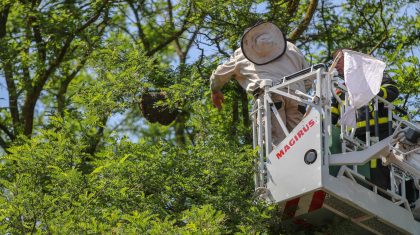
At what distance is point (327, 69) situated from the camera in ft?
52.4

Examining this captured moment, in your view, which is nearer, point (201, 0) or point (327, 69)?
point (327, 69)

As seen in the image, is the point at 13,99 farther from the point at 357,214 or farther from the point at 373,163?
the point at 357,214

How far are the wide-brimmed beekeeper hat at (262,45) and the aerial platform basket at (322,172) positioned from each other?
2.26ft

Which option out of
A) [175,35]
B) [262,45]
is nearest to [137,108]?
[175,35]

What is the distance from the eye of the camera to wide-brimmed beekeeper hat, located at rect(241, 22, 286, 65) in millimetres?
16812

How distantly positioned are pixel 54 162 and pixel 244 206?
2482 millimetres

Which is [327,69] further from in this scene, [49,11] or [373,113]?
[49,11]

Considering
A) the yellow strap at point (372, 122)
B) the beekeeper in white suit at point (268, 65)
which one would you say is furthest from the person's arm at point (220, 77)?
the yellow strap at point (372, 122)

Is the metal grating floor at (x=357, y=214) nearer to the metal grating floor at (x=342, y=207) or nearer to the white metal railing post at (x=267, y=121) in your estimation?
the metal grating floor at (x=342, y=207)

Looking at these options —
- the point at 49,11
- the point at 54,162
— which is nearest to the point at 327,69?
the point at 54,162

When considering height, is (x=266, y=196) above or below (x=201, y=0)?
below

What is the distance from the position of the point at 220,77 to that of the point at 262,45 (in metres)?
0.86

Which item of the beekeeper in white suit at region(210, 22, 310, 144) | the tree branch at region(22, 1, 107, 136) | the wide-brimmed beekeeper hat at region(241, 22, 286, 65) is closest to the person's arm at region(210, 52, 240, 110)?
the beekeeper in white suit at region(210, 22, 310, 144)

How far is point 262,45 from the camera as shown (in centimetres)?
1680
